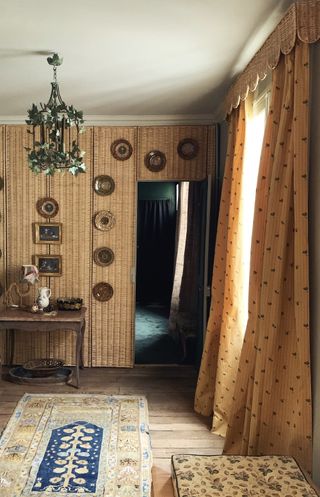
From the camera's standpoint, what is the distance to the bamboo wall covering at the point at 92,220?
4.20 metres

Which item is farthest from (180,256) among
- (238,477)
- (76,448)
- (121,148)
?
(238,477)

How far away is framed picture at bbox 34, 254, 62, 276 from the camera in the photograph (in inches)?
167

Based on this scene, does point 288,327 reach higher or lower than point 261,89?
lower

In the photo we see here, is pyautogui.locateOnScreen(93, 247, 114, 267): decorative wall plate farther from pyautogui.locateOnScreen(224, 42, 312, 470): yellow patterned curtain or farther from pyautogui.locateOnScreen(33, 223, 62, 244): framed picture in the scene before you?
pyautogui.locateOnScreen(224, 42, 312, 470): yellow patterned curtain

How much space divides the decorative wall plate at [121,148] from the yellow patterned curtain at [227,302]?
1.28m

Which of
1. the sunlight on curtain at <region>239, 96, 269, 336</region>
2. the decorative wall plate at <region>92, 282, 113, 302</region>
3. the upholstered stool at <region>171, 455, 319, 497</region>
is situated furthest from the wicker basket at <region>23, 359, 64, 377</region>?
the upholstered stool at <region>171, 455, 319, 497</region>

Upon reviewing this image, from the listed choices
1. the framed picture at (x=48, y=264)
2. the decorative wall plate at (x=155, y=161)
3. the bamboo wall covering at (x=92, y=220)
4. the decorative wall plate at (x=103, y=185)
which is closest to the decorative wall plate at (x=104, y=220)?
the bamboo wall covering at (x=92, y=220)

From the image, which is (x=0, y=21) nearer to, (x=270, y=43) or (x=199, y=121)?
(x=270, y=43)

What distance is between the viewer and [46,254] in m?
4.24

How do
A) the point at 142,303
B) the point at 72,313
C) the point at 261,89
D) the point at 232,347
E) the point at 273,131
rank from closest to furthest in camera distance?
the point at 273,131, the point at 261,89, the point at 232,347, the point at 72,313, the point at 142,303

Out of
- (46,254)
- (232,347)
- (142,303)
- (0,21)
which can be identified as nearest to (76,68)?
(0,21)

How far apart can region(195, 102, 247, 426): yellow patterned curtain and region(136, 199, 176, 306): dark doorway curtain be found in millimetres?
3415

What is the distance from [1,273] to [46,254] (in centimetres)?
53

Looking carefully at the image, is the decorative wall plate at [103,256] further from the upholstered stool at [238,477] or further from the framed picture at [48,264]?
the upholstered stool at [238,477]
